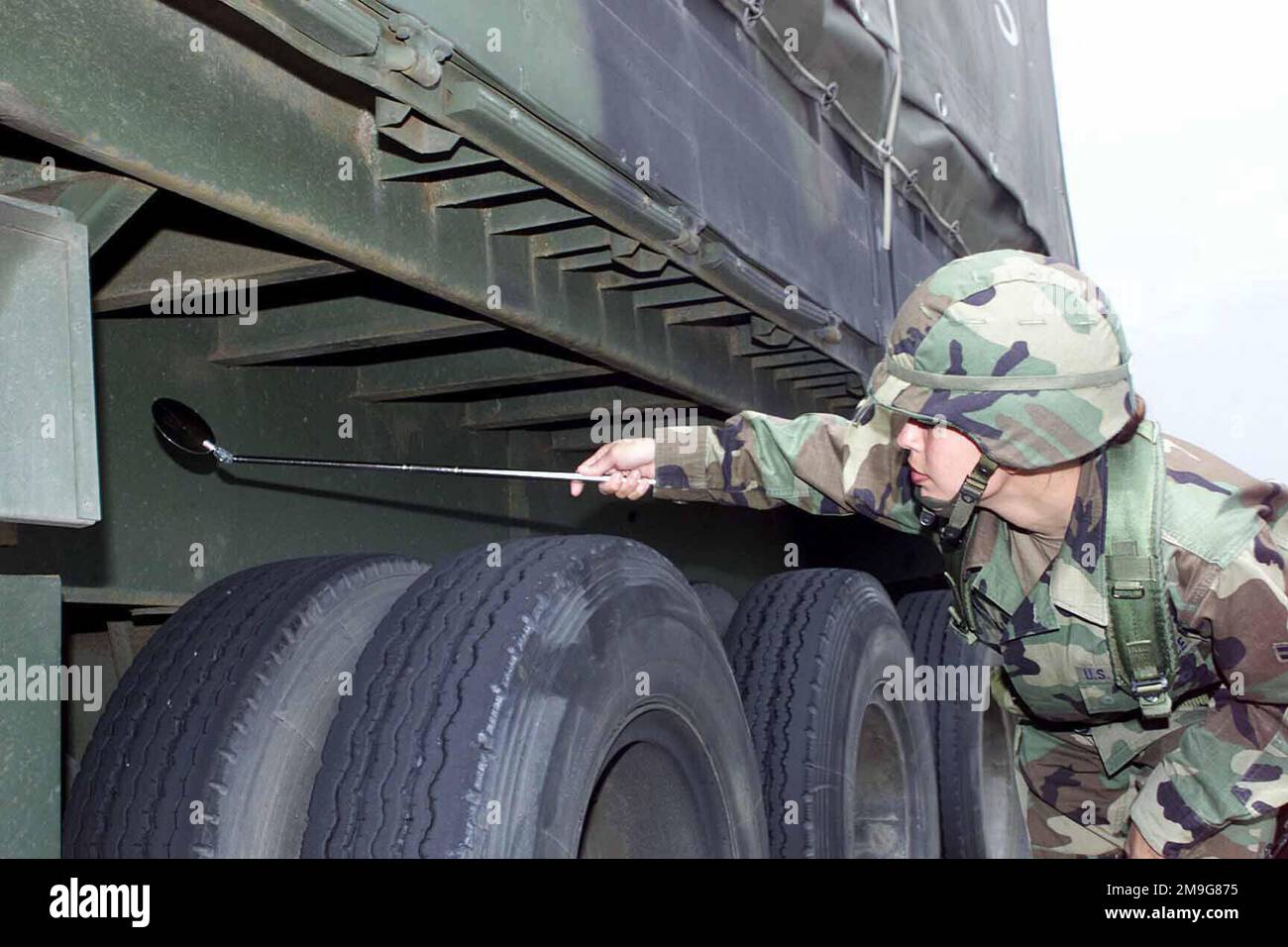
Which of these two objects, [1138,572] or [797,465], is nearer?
[1138,572]

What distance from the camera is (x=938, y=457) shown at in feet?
6.88

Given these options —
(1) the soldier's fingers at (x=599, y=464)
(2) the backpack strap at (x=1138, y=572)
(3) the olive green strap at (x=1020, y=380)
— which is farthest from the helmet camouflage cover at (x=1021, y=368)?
(1) the soldier's fingers at (x=599, y=464)

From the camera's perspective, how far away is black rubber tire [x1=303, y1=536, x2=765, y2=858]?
5.35ft

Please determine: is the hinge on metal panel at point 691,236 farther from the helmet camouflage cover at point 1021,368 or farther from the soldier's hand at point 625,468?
the soldier's hand at point 625,468

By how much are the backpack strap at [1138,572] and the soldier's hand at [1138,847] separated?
0.66 feet

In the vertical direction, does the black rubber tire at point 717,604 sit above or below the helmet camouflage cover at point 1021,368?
below

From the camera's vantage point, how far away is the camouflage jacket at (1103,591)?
6.59 feet

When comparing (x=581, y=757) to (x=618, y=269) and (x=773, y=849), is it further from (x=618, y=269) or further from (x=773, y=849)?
(x=773, y=849)

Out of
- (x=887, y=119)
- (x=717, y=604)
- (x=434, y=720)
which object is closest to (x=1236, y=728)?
(x=434, y=720)

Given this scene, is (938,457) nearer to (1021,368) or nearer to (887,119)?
(1021,368)

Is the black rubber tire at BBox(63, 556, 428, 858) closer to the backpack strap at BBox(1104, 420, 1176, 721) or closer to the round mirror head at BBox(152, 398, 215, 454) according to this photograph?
the round mirror head at BBox(152, 398, 215, 454)

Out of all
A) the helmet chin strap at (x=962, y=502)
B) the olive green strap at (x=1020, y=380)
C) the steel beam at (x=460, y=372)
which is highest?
the steel beam at (x=460, y=372)

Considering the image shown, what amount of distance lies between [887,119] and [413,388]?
1.34 metres

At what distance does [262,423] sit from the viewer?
7.66 ft
